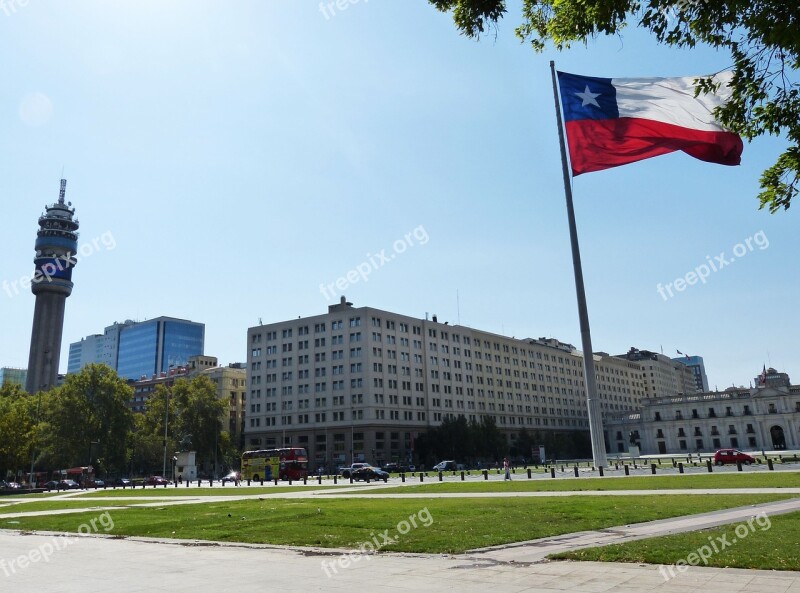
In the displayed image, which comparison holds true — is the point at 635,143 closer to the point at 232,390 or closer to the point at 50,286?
the point at 232,390

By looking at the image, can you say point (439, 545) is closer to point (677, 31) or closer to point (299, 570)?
point (299, 570)

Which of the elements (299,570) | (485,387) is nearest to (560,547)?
(299,570)

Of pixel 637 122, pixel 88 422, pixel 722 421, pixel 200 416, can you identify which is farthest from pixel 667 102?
pixel 722 421

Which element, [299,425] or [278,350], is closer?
[299,425]

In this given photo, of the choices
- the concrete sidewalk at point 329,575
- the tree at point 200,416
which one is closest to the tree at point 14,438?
the tree at point 200,416

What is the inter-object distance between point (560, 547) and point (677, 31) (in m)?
9.80

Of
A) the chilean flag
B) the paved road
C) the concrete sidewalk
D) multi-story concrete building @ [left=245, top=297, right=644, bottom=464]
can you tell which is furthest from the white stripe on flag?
multi-story concrete building @ [left=245, top=297, right=644, bottom=464]

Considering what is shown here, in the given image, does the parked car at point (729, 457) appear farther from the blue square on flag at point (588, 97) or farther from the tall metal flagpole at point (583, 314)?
the blue square on flag at point (588, 97)

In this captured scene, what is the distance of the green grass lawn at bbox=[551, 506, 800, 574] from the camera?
32.7ft

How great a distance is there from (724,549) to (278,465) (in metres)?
71.5

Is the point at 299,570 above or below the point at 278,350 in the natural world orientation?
below

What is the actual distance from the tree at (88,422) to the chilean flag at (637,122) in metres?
89.9

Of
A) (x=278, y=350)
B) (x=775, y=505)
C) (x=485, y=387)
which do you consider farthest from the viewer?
(x=485, y=387)

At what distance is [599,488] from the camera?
29688mm
